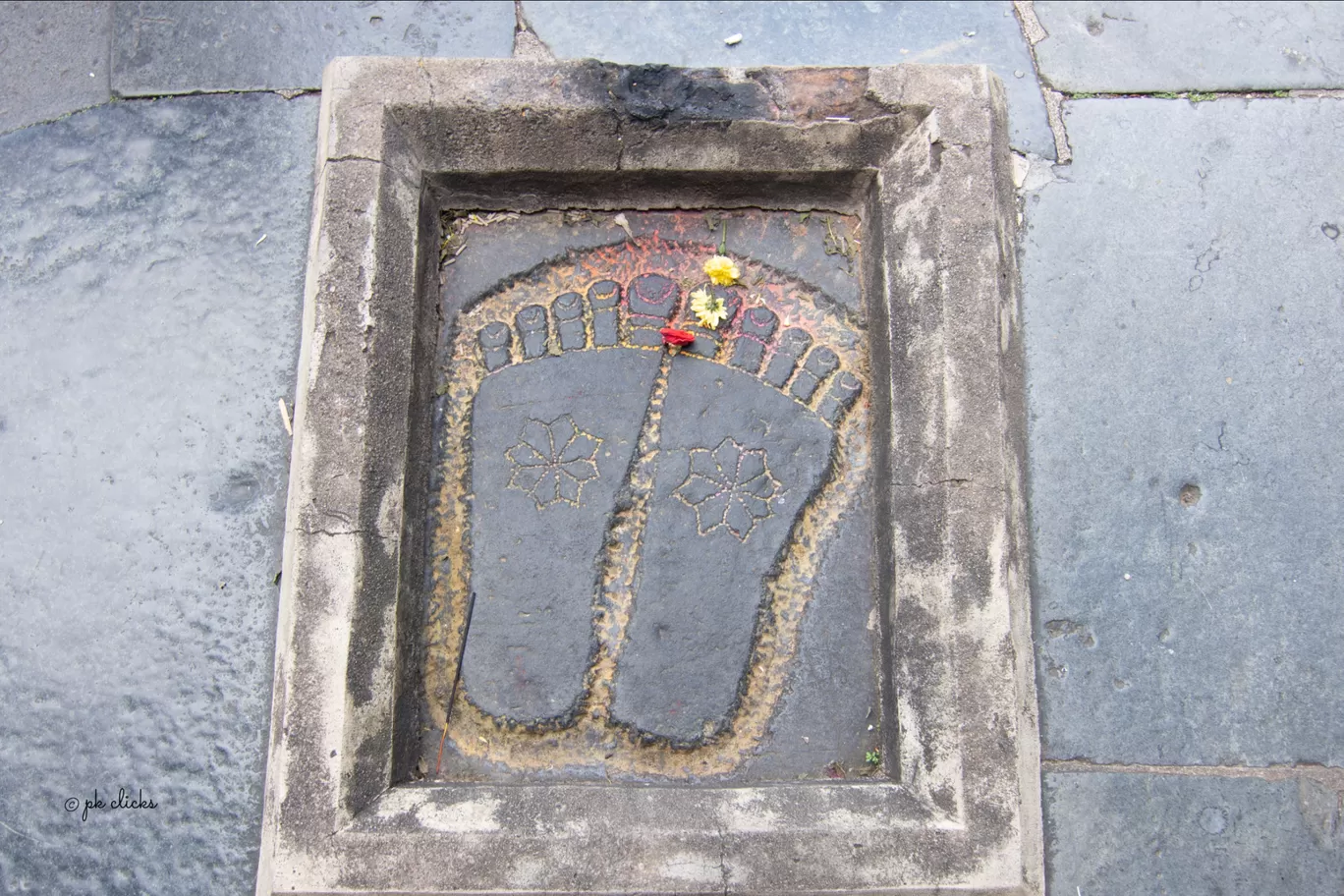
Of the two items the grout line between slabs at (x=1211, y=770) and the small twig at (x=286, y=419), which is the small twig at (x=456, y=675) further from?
the grout line between slabs at (x=1211, y=770)

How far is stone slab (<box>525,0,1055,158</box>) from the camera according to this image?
2.42 meters

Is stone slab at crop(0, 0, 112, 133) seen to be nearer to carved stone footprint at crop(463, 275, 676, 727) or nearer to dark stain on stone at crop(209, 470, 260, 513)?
dark stain on stone at crop(209, 470, 260, 513)

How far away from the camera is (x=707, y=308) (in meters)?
2.15

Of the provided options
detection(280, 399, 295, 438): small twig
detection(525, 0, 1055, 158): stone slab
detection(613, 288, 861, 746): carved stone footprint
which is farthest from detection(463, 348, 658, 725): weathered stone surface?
detection(525, 0, 1055, 158): stone slab

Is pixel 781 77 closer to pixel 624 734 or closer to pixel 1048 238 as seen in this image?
pixel 1048 238

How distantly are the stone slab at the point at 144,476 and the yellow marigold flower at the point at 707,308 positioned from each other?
1033 millimetres

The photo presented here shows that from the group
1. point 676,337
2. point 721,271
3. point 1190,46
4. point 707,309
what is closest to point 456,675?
point 676,337

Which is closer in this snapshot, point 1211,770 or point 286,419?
point 1211,770

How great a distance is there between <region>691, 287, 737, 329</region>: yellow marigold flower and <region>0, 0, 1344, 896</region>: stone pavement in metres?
0.74

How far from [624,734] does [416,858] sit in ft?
1.64

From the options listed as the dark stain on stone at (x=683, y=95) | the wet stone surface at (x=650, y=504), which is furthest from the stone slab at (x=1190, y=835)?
the dark stain on stone at (x=683, y=95)

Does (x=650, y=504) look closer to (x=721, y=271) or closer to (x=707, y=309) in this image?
(x=707, y=309)

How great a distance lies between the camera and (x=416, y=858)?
5.70ft

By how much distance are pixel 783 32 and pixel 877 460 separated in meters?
1.26
